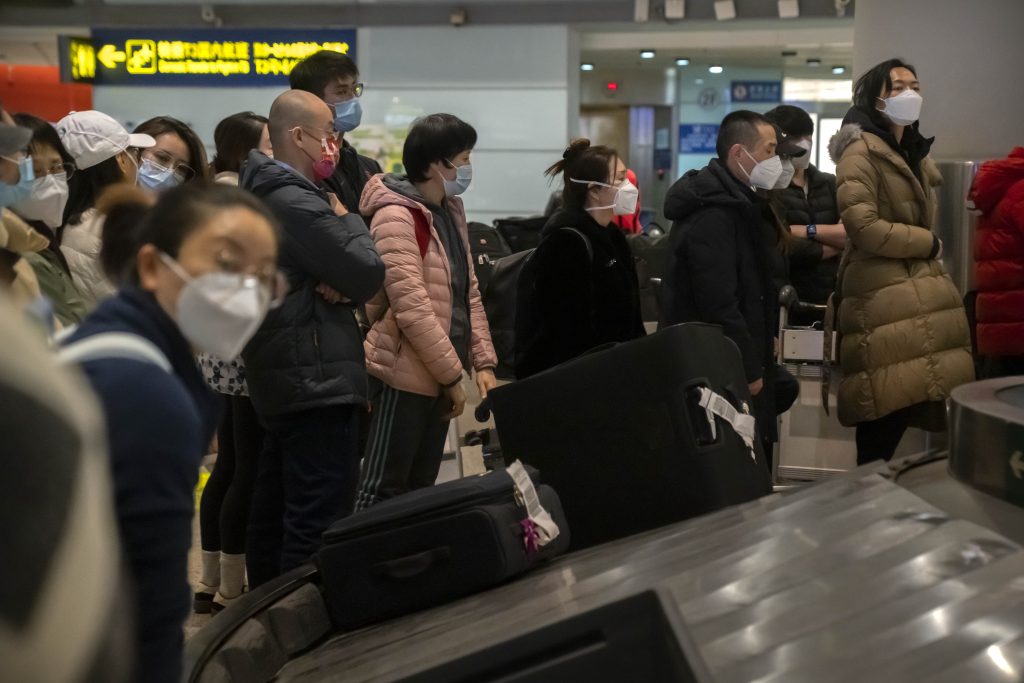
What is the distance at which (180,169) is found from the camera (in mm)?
4016

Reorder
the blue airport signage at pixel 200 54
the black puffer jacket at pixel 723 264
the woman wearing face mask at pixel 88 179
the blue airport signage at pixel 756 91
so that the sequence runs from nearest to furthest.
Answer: the woman wearing face mask at pixel 88 179
the black puffer jacket at pixel 723 264
the blue airport signage at pixel 200 54
the blue airport signage at pixel 756 91

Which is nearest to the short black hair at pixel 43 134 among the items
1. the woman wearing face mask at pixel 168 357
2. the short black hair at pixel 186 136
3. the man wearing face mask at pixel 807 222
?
the short black hair at pixel 186 136

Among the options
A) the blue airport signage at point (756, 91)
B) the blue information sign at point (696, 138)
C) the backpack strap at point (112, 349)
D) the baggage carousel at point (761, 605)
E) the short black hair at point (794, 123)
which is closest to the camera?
the backpack strap at point (112, 349)

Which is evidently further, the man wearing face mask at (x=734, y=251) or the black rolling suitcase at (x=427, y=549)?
the man wearing face mask at (x=734, y=251)

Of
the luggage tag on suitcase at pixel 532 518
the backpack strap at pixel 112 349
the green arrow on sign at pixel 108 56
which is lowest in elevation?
the luggage tag on suitcase at pixel 532 518

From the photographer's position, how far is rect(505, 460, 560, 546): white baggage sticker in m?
2.58

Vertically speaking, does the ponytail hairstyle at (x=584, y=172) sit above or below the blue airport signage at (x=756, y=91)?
below

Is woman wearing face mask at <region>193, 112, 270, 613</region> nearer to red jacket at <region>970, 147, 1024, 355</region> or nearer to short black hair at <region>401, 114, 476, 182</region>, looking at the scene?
short black hair at <region>401, 114, 476, 182</region>

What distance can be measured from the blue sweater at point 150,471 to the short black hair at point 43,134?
1957 millimetres

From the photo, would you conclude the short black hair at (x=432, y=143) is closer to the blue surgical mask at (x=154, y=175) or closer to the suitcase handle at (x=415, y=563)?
the blue surgical mask at (x=154, y=175)

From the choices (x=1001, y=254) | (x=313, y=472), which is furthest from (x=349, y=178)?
(x=1001, y=254)

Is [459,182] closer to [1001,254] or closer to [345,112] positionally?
[345,112]

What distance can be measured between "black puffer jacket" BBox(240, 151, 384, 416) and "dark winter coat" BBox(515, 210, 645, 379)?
728 millimetres

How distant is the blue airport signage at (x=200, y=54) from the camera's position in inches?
443
